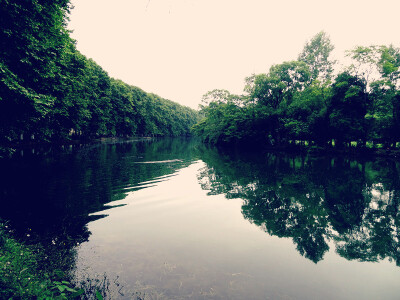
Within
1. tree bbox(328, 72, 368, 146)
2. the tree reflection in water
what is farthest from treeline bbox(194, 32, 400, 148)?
the tree reflection in water

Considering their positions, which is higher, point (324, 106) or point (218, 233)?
point (324, 106)

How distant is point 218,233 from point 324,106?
38.5 metres

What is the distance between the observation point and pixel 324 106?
39.2 meters

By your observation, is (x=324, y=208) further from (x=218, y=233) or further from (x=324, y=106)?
(x=324, y=106)

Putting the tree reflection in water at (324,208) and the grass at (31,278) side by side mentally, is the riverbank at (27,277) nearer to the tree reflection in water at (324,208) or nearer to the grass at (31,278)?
the grass at (31,278)

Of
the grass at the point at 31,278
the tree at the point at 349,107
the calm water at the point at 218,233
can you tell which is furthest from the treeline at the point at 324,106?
the grass at the point at 31,278

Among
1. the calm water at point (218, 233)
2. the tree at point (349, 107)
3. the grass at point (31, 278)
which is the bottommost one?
the calm water at point (218, 233)

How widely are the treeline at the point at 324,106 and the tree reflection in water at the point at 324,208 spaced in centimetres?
1720

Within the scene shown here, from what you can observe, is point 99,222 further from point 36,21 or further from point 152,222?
point 36,21

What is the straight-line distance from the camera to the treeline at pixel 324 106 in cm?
3375

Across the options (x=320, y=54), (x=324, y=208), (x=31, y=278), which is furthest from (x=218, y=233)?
(x=320, y=54)

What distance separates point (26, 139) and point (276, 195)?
158ft

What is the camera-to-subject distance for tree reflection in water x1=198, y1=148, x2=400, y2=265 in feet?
27.6

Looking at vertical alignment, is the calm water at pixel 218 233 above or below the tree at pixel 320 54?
below
